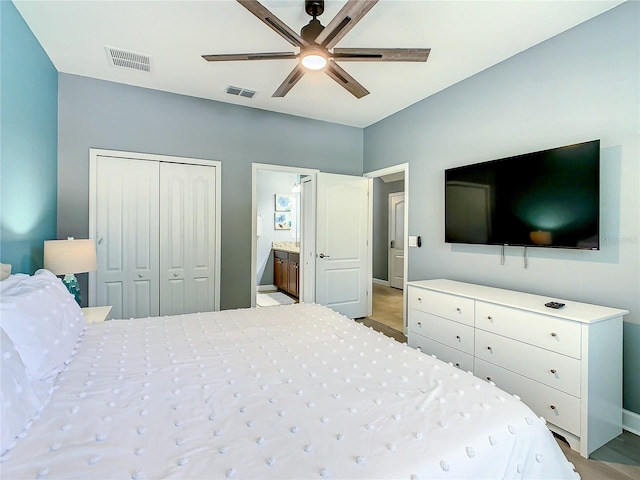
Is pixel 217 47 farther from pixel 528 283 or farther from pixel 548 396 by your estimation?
pixel 548 396

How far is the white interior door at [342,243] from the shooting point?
439 cm

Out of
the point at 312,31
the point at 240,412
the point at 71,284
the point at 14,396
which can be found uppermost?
the point at 312,31

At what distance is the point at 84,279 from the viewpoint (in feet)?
10.9

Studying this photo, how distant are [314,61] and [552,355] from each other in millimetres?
2418

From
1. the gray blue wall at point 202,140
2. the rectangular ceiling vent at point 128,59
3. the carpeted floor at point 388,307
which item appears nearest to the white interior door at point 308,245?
the gray blue wall at point 202,140

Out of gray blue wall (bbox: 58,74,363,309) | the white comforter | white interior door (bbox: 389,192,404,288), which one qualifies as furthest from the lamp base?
white interior door (bbox: 389,192,404,288)

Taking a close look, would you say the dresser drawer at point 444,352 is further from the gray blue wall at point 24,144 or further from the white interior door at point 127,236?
the gray blue wall at point 24,144

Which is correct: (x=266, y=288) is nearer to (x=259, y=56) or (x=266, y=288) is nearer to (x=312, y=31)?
(x=259, y=56)

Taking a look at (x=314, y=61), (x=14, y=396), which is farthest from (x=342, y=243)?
(x=14, y=396)

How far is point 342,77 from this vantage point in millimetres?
2301

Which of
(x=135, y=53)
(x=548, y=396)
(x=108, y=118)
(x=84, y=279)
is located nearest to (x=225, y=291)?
(x=84, y=279)

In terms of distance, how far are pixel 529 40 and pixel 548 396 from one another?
2.66 m

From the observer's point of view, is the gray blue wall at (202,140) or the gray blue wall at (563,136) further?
the gray blue wall at (202,140)

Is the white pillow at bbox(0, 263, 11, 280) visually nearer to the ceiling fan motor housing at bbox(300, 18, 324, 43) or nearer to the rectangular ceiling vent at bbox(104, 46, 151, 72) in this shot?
the rectangular ceiling vent at bbox(104, 46, 151, 72)
